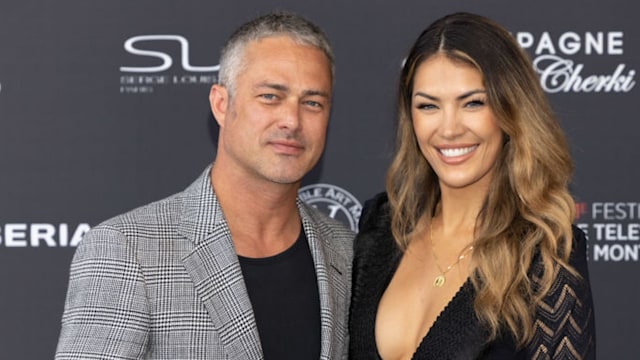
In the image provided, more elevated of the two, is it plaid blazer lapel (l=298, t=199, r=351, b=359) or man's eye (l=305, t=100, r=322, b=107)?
man's eye (l=305, t=100, r=322, b=107)

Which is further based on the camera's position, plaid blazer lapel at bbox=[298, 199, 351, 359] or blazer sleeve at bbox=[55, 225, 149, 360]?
plaid blazer lapel at bbox=[298, 199, 351, 359]

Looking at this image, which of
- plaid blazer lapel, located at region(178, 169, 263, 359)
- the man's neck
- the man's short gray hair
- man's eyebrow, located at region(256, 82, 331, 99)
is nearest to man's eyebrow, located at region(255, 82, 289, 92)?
man's eyebrow, located at region(256, 82, 331, 99)

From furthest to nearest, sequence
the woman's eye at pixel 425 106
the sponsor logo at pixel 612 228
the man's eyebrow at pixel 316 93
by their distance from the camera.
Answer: the sponsor logo at pixel 612 228 < the woman's eye at pixel 425 106 < the man's eyebrow at pixel 316 93

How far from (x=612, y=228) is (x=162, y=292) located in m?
2.43

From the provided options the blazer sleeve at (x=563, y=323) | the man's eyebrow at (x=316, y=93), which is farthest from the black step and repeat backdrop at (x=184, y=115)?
the blazer sleeve at (x=563, y=323)

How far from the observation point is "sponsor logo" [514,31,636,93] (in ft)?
13.4

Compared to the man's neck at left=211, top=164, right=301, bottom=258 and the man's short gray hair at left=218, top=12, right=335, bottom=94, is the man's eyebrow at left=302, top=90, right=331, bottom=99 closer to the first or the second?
the man's short gray hair at left=218, top=12, right=335, bottom=94

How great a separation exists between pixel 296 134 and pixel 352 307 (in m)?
0.60

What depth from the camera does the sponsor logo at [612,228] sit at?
410 cm

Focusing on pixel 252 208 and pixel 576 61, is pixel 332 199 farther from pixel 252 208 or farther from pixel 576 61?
pixel 252 208

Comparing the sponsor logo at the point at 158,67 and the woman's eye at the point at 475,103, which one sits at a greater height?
the sponsor logo at the point at 158,67

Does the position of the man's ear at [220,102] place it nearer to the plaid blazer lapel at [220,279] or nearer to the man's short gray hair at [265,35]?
the man's short gray hair at [265,35]

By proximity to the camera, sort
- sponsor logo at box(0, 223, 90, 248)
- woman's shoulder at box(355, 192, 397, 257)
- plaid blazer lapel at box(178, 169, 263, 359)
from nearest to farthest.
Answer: plaid blazer lapel at box(178, 169, 263, 359) < woman's shoulder at box(355, 192, 397, 257) < sponsor logo at box(0, 223, 90, 248)

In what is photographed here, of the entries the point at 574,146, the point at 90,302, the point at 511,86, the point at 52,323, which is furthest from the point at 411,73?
the point at 52,323
